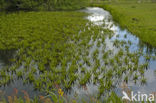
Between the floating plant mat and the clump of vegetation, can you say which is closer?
the floating plant mat

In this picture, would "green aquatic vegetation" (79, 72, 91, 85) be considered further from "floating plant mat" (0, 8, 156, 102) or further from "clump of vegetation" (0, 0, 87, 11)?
"clump of vegetation" (0, 0, 87, 11)

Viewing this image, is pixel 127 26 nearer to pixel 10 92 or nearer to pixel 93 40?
pixel 93 40

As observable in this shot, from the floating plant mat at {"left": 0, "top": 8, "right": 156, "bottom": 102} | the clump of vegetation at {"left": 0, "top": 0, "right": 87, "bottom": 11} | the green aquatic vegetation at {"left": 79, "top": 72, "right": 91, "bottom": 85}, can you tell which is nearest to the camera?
the floating plant mat at {"left": 0, "top": 8, "right": 156, "bottom": 102}

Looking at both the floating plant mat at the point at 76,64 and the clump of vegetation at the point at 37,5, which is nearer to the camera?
the floating plant mat at the point at 76,64

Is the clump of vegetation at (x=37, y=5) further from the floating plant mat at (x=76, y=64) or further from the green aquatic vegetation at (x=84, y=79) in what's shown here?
the green aquatic vegetation at (x=84, y=79)

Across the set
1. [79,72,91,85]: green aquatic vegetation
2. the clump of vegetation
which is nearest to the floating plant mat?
[79,72,91,85]: green aquatic vegetation

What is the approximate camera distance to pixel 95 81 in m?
7.26

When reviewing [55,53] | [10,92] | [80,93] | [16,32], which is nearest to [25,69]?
[10,92]

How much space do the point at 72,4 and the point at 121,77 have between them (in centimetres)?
3150

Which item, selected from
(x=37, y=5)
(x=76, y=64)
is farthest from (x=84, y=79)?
(x=37, y=5)

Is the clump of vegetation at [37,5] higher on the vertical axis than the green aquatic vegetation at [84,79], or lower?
higher

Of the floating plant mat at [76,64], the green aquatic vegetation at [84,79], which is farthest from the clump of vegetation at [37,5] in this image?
the green aquatic vegetation at [84,79]

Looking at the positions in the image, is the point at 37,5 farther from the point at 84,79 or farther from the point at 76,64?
the point at 84,79

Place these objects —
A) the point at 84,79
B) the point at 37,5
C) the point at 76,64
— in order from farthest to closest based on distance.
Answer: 1. the point at 37,5
2. the point at 76,64
3. the point at 84,79
